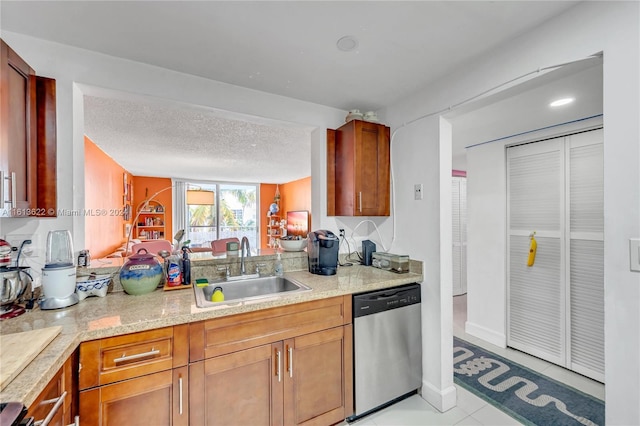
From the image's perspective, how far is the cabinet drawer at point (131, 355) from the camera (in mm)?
1146

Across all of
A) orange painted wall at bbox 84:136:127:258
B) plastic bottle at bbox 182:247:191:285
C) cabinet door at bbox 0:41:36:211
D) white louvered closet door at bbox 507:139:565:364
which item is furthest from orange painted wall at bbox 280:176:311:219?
cabinet door at bbox 0:41:36:211

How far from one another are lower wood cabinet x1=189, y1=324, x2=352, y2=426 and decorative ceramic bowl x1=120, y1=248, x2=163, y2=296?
58cm

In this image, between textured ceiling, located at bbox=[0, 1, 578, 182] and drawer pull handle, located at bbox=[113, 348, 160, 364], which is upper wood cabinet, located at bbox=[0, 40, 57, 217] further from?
drawer pull handle, located at bbox=[113, 348, 160, 364]

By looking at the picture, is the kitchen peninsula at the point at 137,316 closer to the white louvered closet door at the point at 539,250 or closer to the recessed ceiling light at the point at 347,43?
the recessed ceiling light at the point at 347,43

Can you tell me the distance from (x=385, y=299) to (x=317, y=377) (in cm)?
64

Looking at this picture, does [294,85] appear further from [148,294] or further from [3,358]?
[3,358]

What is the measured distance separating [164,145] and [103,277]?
260 centimetres

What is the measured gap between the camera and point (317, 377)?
1.65 meters

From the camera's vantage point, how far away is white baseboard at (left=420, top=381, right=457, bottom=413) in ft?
6.26

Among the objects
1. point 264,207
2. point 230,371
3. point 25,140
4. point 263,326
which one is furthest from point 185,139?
point 264,207

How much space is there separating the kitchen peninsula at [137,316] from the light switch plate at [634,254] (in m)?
1.12

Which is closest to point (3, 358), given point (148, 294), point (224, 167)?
point (148, 294)

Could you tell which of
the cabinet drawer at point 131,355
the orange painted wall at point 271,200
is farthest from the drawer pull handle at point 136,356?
the orange painted wall at point 271,200

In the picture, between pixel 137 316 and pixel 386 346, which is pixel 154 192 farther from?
pixel 386 346
